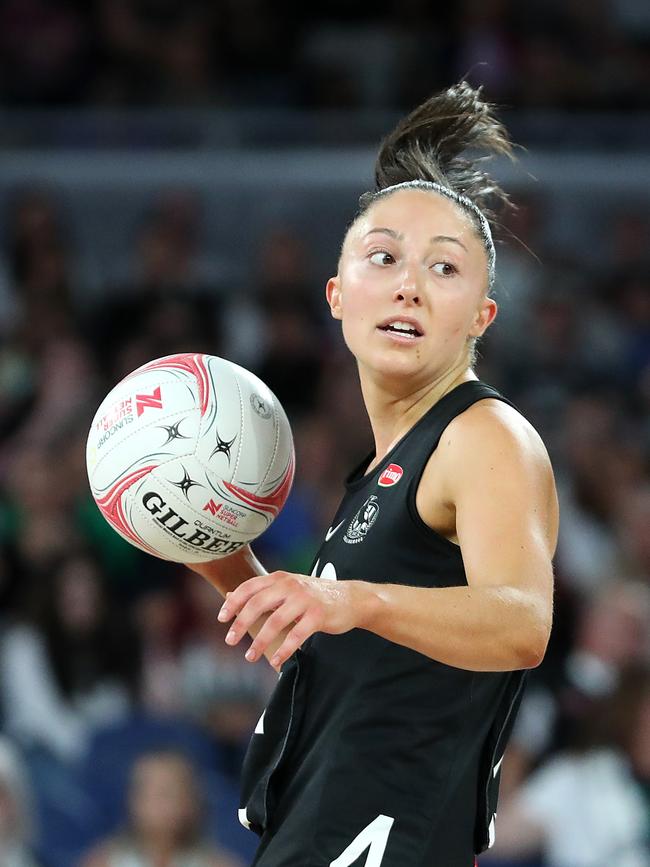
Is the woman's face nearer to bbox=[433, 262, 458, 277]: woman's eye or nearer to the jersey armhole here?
bbox=[433, 262, 458, 277]: woman's eye

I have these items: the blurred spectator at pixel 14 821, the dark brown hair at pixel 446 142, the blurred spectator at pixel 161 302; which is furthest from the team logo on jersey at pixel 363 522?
the blurred spectator at pixel 161 302

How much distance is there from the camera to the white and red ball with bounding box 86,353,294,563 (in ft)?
8.87

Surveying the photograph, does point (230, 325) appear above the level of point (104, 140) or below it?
below

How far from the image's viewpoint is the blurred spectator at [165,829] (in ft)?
16.6

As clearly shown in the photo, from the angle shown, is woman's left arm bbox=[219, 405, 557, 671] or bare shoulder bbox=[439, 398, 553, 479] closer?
woman's left arm bbox=[219, 405, 557, 671]

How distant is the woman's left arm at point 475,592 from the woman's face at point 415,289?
0.96ft

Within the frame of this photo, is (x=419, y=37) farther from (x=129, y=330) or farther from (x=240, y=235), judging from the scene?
(x=129, y=330)

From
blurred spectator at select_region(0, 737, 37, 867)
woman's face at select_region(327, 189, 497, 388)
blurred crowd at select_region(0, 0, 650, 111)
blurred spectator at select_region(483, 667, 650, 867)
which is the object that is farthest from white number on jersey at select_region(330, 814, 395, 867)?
blurred crowd at select_region(0, 0, 650, 111)

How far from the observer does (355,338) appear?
2.65 meters

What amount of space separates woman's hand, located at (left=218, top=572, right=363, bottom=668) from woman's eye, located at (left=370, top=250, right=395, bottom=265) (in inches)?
32.0

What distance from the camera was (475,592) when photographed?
2.04 metres

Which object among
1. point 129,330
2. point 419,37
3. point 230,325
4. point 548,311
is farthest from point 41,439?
point 419,37

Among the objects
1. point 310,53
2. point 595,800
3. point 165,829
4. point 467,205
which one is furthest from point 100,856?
point 310,53

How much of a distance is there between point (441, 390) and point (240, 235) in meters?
5.89
